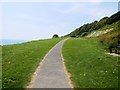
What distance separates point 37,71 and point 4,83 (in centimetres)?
405

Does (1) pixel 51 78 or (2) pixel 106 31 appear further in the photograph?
(2) pixel 106 31

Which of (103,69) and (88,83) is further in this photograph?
(103,69)

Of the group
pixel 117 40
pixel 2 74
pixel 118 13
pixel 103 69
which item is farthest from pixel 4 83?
pixel 118 13

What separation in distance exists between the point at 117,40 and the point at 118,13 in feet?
202

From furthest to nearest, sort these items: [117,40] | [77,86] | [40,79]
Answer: [117,40], [40,79], [77,86]

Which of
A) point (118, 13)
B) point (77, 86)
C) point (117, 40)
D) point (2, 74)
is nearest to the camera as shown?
point (77, 86)

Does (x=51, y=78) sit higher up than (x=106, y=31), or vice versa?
(x=106, y=31)

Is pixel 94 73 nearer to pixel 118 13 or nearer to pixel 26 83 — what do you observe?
pixel 26 83

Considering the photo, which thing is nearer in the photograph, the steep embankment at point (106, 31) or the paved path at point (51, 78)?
the paved path at point (51, 78)

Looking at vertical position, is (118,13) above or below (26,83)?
above

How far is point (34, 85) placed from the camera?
15.0 metres

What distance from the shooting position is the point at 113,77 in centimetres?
1739

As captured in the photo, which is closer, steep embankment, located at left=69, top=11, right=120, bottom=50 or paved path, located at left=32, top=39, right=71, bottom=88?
paved path, located at left=32, top=39, right=71, bottom=88

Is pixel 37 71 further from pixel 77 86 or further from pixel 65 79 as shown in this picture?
pixel 77 86
